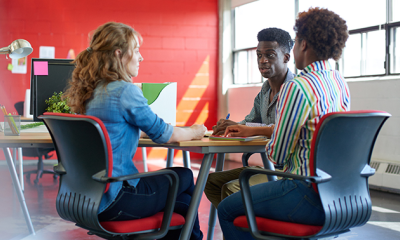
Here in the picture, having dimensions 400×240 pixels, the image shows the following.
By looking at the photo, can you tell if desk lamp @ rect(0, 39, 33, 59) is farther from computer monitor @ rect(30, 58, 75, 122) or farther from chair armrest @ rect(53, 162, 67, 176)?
chair armrest @ rect(53, 162, 67, 176)

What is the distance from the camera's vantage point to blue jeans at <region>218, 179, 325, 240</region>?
128cm

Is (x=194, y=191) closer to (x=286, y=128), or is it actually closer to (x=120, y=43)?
(x=286, y=128)

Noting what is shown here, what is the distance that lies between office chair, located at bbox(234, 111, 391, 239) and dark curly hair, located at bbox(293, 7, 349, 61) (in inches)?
11.6

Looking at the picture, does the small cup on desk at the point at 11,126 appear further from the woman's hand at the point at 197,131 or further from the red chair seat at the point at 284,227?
the red chair seat at the point at 284,227

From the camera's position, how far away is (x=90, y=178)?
1372 millimetres

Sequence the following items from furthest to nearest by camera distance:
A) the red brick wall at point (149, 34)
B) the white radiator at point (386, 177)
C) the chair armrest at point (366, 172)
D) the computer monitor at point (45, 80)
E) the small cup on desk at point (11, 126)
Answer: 1. the red brick wall at point (149, 34)
2. the white radiator at point (386, 177)
3. the computer monitor at point (45, 80)
4. the small cup on desk at point (11, 126)
5. the chair armrest at point (366, 172)

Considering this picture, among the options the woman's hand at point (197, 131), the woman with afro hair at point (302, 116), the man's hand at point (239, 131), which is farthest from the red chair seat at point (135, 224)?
the man's hand at point (239, 131)

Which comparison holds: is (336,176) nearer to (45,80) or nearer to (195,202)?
(195,202)

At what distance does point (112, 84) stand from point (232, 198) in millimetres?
605

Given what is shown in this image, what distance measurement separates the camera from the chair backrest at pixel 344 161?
4.01 ft

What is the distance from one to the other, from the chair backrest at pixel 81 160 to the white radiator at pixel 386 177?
10.9ft

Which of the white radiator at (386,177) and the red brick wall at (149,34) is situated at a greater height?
the red brick wall at (149,34)

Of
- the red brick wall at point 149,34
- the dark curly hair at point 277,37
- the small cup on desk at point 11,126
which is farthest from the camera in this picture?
the red brick wall at point 149,34

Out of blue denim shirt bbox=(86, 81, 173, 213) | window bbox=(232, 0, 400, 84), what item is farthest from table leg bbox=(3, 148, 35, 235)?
window bbox=(232, 0, 400, 84)
